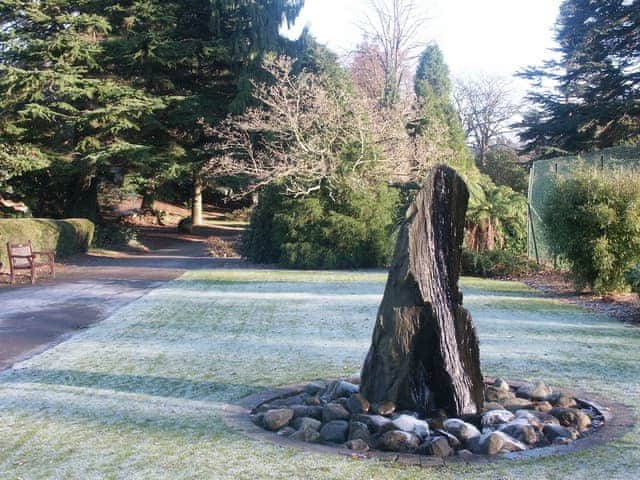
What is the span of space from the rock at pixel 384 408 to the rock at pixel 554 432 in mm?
1205

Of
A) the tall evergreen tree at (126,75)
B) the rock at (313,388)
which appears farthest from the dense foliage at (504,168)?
the rock at (313,388)

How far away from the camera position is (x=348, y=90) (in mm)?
23766

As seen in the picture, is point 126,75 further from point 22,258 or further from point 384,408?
point 384,408

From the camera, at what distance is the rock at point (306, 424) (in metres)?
5.40

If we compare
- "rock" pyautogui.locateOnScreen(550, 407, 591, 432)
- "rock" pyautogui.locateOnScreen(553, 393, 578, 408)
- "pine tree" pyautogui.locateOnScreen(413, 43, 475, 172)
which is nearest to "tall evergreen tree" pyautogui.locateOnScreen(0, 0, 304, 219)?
"pine tree" pyautogui.locateOnScreen(413, 43, 475, 172)

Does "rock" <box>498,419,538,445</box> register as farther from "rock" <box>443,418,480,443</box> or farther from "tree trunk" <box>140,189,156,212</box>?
"tree trunk" <box>140,189,156,212</box>

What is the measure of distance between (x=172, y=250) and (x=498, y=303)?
22267mm

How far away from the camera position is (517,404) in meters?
5.96

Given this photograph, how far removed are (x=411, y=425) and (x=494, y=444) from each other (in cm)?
68

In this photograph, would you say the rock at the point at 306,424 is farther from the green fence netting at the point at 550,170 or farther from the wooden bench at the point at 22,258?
the wooden bench at the point at 22,258

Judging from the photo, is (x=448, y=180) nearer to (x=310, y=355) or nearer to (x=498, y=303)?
(x=310, y=355)

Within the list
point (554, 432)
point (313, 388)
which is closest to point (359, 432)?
point (313, 388)

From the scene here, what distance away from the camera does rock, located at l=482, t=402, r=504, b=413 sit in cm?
586

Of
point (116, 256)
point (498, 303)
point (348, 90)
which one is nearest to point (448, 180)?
point (498, 303)
